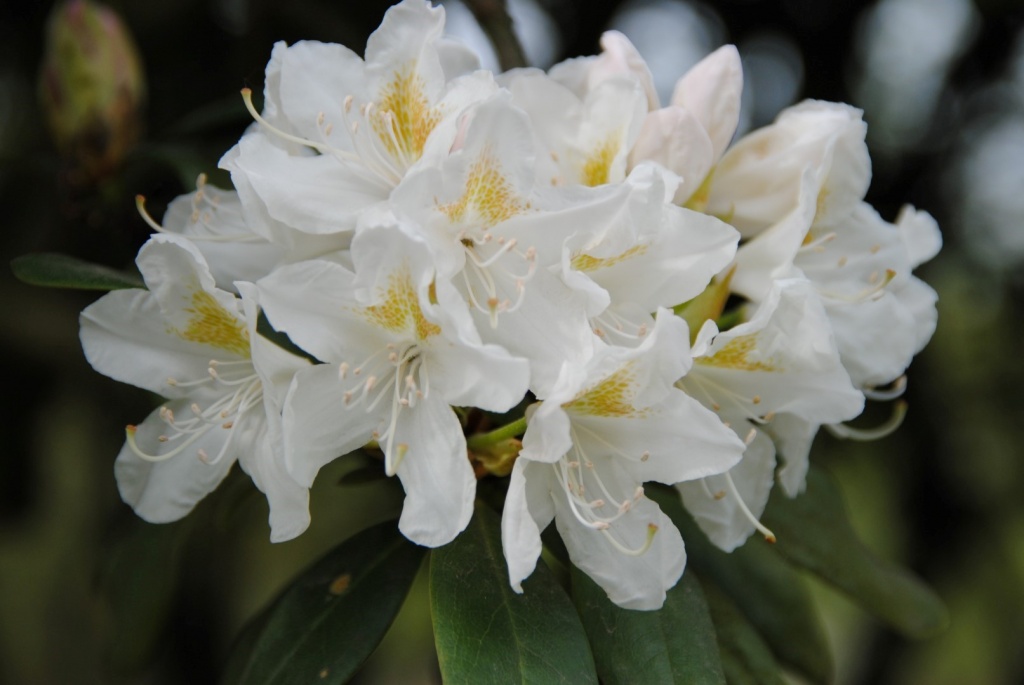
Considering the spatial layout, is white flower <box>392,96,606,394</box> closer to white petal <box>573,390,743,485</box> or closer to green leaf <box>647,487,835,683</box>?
white petal <box>573,390,743,485</box>

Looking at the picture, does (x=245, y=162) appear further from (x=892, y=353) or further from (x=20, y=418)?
(x=20, y=418)

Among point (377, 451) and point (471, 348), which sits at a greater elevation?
point (471, 348)

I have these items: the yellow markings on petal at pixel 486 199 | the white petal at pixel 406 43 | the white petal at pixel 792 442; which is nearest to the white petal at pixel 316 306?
the yellow markings on petal at pixel 486 199

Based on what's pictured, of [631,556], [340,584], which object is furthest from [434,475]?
[340,584]

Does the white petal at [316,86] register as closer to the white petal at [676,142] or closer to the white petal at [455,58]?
the white petal at [455,58]

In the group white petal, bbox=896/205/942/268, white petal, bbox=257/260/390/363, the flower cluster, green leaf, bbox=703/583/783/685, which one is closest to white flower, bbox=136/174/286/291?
the flower cluster

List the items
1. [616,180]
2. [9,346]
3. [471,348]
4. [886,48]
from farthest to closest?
[886,48]
[9,346]
[616,180]
[471,348]

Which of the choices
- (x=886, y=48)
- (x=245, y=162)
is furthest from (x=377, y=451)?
(x=886, y=48)

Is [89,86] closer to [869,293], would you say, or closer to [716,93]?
[716,93]
